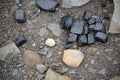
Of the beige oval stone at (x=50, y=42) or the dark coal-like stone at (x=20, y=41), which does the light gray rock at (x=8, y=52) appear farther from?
the beige oval stone at (x=50, y=42)

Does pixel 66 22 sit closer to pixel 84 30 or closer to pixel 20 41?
pixel 84 30

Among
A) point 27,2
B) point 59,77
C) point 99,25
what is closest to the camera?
point 59,77

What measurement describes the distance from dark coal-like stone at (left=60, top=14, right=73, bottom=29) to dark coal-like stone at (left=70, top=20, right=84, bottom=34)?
3 cm

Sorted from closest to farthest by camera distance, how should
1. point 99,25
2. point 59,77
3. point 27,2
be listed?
point 59,77 < point 99,25 < point 27,2

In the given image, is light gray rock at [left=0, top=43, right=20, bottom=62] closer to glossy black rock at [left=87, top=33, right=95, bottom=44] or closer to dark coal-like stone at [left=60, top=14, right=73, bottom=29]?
dark coal-like stone at [left=60, top=14, right=73, bottom=29]

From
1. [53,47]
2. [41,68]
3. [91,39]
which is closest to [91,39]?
[91,39]

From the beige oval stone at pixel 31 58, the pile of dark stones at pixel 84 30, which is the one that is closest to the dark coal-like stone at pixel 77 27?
the pile of dark stones at pixel 84 30

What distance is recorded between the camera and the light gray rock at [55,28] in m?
2.00

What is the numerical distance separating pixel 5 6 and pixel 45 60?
46cm

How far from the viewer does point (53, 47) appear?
6.44ft

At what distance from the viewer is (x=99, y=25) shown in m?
1.98

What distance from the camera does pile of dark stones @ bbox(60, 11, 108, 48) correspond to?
6.37ft

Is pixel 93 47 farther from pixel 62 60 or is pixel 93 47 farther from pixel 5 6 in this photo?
pixel 5 6

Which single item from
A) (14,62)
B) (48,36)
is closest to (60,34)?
(48,36)
